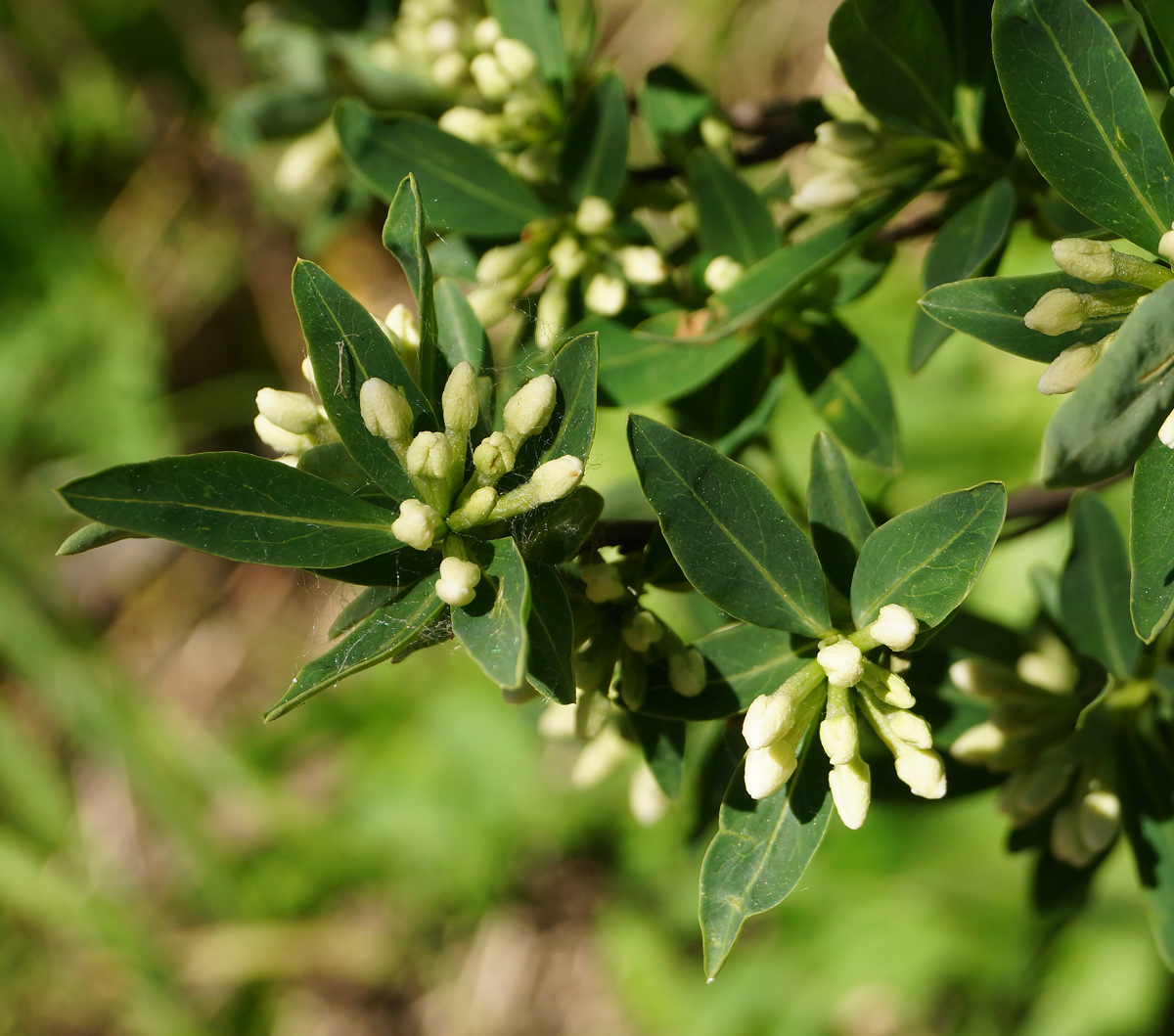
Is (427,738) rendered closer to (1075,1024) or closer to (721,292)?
(1075,1024)

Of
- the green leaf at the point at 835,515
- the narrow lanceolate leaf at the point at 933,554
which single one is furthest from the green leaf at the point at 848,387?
the narrow lanceolate leaf at the point at 933,554

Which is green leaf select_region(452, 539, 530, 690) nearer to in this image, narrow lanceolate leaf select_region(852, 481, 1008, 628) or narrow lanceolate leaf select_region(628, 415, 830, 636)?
narrow lanceolate leaf select_region(628, 415, 830, 636)

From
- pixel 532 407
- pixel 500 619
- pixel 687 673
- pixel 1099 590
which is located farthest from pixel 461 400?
pixel 1099 590

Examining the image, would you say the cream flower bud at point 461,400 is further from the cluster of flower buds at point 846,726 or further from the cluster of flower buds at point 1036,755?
the cluster of flower buds at point 1036,755

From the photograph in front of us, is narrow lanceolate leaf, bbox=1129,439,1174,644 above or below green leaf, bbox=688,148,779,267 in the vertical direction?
below

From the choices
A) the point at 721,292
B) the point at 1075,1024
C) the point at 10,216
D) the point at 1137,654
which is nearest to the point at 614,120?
the point at 721,292

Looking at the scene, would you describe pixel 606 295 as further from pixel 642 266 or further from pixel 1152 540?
pixel 1152 540

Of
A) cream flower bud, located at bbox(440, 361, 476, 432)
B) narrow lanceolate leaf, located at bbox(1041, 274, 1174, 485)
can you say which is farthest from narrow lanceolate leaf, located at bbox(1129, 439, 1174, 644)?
cream flower bud, located at bbox(440, 361, 476, 432)

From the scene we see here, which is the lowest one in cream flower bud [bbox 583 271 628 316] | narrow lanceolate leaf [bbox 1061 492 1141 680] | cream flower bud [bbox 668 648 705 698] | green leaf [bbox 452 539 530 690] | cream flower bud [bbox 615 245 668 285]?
narrow lanceolate leaf [bbox 1061 492 1141 680]
